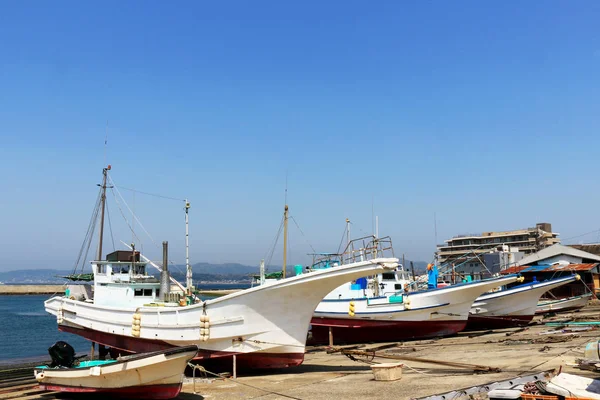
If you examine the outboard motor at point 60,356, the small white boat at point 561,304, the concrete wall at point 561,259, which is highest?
the concrete wall at point 561,259

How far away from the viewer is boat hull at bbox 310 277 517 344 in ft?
75.6

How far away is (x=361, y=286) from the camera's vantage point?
2561 cm

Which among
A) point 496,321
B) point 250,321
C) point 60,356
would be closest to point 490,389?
point 250,321

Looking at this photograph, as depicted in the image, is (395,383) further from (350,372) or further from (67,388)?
(67,388)

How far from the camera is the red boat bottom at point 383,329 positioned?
2358 cm

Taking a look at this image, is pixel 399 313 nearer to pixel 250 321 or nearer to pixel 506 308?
pixel 506 308

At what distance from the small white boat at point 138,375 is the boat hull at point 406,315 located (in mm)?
11720

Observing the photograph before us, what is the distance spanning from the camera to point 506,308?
85.6 feet

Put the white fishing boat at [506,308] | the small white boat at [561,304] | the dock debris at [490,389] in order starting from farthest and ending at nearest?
the small white boat at [561,304] → the white fishing boat at [506,308] → the dock debris at [490,389]

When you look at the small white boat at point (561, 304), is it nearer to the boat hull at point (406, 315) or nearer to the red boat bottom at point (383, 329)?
the red boat bottom at point (383, 329)

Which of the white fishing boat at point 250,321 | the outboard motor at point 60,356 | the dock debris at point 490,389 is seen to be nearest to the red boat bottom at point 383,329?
the white fishing boat at point 250,321

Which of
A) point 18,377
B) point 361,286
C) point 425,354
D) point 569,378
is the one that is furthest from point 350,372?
point 18,377

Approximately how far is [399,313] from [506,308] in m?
6.34

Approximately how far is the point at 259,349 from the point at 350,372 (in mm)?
2626
